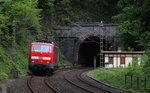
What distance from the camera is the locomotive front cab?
25625 mm

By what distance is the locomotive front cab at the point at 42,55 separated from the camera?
25.6 m

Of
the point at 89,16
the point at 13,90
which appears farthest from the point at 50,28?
the point at 13,90

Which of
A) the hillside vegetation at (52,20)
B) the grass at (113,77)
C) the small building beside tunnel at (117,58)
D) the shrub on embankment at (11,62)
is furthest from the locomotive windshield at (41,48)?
the small building beside tunnel at (117,58)

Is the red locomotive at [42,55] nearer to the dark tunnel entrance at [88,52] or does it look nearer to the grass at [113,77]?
the grass at [113,77]

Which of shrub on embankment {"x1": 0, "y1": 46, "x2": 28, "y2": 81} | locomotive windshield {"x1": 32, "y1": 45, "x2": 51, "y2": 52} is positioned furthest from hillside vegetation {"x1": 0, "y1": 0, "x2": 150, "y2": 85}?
locomotive windshield {"x1": 32, "y1": 45, "x2": 51, "y2": 52}

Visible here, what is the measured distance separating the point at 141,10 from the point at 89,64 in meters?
42.9

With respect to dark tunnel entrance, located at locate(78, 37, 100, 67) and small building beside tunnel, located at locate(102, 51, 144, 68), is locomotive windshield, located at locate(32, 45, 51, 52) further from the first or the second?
dark tunnel entrance, located at locate(78, 37, 100, 67)

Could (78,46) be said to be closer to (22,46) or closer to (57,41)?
(57,41)

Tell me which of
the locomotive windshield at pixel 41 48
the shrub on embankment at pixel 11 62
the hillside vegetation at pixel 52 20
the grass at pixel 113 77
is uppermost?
the hillside vegetation at pixel 52 20

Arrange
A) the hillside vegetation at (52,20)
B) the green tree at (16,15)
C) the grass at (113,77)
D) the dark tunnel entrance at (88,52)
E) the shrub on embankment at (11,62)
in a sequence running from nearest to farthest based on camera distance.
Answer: the hillside vegetation at (52,20)
the grass at (113,77)
the shrub on embankment at (11,62)
the green tree at (16,15)
the dark tunnel entrance at (88,52)

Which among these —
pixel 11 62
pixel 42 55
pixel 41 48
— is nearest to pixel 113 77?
pixel 42 55

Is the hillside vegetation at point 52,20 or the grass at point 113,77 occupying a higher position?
the hillside vegetation at point 52,20

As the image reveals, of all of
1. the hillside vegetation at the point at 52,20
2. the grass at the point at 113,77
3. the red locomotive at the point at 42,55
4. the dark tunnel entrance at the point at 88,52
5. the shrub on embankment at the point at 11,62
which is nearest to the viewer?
the hillside vegetation at the point at 52,20

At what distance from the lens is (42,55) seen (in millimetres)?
25719
